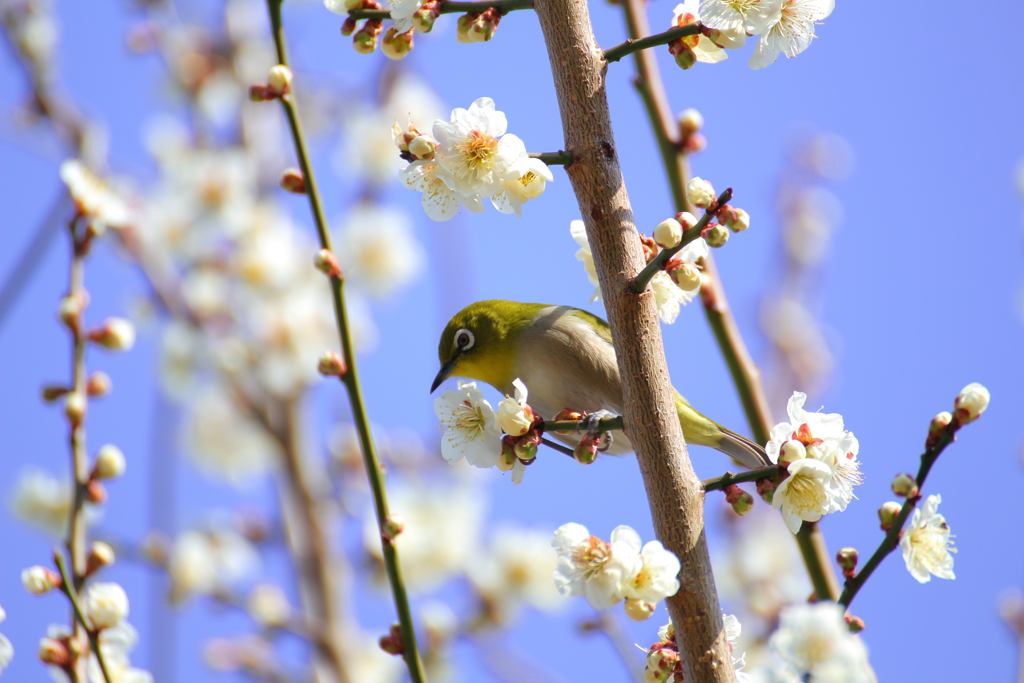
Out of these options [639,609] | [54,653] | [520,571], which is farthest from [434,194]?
[520,571]

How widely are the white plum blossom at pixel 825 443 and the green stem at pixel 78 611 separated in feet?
5.20

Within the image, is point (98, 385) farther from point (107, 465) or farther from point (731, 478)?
point (731, 478)

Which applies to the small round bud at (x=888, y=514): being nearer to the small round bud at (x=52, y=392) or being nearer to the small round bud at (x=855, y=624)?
the small round bud at (x=855, y=624)

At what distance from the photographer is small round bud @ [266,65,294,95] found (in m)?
1.99

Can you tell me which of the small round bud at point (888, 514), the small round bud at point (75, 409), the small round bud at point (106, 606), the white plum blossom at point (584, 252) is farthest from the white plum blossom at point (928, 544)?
the small round bud at point (75, 409)

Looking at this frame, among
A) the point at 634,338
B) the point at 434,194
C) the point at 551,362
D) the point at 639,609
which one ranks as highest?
the point at 551,362

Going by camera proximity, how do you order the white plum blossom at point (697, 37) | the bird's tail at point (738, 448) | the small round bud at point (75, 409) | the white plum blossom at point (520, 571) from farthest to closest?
the white plum blossom at point (520, 571) < the bird's tail at point (738, 448) < the small round bud at point (75, 409) < the white plum blossom at point (697, 37)

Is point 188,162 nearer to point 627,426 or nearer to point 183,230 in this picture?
point 183,230

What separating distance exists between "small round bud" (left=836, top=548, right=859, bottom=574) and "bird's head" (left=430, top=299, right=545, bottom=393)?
1.76 m

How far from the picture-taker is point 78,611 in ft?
6.28

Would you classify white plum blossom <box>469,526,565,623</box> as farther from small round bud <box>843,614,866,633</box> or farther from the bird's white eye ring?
small round bud <box>843,614,866,633</box>

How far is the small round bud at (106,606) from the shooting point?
6.88 feet

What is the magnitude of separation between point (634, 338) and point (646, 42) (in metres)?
0.63


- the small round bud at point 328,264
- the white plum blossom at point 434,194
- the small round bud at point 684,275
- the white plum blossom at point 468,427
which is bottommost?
the white plum blossom at point 468,427
